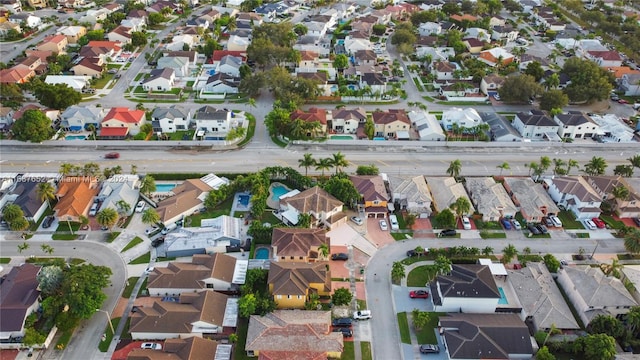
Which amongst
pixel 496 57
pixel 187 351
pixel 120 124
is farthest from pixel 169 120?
pixel 496 57

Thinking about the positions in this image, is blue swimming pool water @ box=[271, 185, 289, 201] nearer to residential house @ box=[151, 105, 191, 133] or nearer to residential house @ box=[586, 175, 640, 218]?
residential house @ box=[151, 105, 191, 133]

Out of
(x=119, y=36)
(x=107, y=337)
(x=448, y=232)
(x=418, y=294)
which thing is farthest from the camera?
(x=119, y=36)

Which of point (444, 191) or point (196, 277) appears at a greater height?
point (196, 277)

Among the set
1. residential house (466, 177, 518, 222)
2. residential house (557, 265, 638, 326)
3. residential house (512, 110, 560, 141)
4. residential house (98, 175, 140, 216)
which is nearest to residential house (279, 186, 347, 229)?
residential house (466, 177, 518, 222)

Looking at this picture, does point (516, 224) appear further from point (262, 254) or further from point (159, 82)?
point (159, 82)

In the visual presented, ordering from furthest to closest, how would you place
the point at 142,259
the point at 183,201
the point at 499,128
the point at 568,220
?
the point at 499,128, the point at 568,220, the point at 183,201, the point at 142,259

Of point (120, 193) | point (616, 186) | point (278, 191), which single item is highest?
point (616, 186)

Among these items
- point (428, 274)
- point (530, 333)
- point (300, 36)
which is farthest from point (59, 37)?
point (530, 333)
